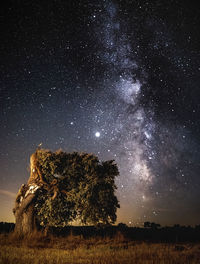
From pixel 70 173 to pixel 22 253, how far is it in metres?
9.96

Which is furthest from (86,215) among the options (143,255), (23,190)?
(143,255)

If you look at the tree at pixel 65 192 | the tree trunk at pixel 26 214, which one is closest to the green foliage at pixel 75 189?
the tree at pixel 65 192

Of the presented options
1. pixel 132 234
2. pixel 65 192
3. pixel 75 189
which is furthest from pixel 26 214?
pixel 132 234

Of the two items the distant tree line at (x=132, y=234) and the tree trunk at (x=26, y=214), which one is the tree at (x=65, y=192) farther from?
the distant tree line at (x=132, y=234)

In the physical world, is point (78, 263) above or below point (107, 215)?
below

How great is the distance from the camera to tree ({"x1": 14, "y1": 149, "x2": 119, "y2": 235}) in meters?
19.8

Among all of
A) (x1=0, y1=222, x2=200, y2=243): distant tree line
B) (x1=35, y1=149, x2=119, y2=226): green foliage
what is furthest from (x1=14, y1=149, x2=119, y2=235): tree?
(x1=0, y1=222, x2=200, y2=243): distant tree line

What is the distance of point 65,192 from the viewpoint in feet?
67.7

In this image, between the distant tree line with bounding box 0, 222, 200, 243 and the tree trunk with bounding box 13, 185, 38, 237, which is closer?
the tree trunk with bounding box 13, 185, 38, 237

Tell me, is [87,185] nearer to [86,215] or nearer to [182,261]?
[86,215]

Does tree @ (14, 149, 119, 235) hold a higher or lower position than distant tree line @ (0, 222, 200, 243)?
higher

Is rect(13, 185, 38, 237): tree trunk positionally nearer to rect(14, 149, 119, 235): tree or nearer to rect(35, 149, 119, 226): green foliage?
rect(14, 149, 119, 235): tree

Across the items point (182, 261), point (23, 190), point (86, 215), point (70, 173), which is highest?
point (70, 173)

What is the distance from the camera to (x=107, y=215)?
2012cm
